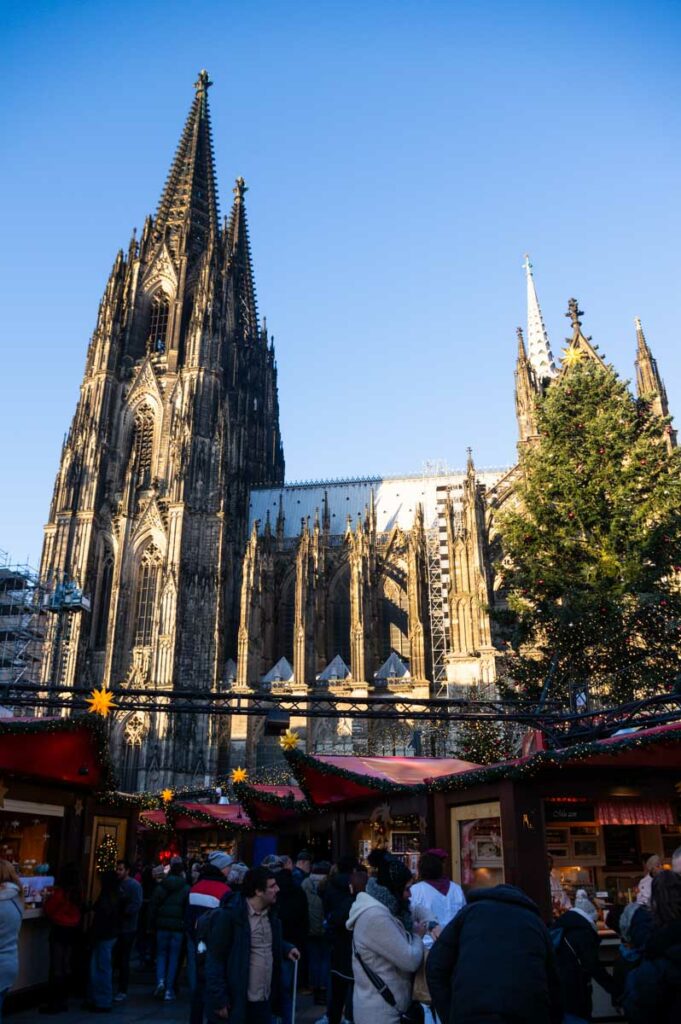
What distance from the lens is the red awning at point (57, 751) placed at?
928 centimetres

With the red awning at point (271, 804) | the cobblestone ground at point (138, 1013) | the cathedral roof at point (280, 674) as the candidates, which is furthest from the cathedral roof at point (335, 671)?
the cobblestone ground at point (138, 1013)

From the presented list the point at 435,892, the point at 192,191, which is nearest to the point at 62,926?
the point at 435,892

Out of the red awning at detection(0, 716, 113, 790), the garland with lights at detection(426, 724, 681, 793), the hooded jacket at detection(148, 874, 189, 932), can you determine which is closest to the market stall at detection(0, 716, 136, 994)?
the red awning at detection(0, 716, 113, 790)

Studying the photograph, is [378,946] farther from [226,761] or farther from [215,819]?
[226,761]

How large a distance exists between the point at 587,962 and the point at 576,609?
1154cm

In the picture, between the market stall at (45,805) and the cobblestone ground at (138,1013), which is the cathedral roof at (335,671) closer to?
the market stall at (45,805)

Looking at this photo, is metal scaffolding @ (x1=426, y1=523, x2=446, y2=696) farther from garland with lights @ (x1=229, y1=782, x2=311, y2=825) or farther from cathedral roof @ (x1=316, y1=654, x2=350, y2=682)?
garland with lights @ (x1=229, y1=782, x2=311, y2=825)

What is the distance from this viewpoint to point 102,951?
914 cm

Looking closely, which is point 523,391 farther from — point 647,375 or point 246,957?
point 246,957

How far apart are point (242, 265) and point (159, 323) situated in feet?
43.4

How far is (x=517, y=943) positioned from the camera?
302cm

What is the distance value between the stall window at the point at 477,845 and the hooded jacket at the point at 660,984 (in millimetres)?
6259

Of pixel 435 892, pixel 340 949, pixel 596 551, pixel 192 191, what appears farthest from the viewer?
pixel 192 191

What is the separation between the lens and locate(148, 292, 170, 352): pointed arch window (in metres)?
45.7
